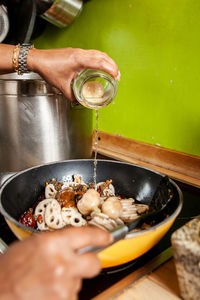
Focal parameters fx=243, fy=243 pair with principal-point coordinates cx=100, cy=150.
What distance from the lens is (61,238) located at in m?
0.26

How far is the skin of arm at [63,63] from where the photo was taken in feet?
2.19

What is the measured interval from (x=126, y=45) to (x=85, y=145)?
0.54 metres

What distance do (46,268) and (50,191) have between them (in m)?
0.46

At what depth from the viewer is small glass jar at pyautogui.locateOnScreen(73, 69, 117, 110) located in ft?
2.37

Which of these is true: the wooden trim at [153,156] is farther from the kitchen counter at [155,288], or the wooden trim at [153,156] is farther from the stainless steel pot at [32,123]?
the kitchen counter at [155,288]

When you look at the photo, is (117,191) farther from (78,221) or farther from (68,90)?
(68,90)

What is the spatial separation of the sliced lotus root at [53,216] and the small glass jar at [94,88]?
1.05 feet

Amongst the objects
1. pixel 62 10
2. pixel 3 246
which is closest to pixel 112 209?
pixel 3 246

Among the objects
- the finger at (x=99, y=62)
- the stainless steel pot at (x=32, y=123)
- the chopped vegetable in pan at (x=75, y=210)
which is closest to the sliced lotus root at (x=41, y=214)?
the chopped vegetable in pan at (x=75, y=210)

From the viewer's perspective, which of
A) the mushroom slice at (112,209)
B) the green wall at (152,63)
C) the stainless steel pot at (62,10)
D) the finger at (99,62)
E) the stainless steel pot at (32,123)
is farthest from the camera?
the stainless steel pot at (62,10)

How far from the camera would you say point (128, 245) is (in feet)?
1.34

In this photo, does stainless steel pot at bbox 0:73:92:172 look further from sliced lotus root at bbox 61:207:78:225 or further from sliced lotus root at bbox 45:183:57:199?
sliced lotus root at bbox 61:207:78:225

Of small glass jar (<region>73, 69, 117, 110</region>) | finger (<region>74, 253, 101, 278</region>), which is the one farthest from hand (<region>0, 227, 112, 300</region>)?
small glass jar (<region>73, 69, 117, 110</region>)

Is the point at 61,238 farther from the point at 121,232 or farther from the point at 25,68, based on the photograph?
the point at 25,68
